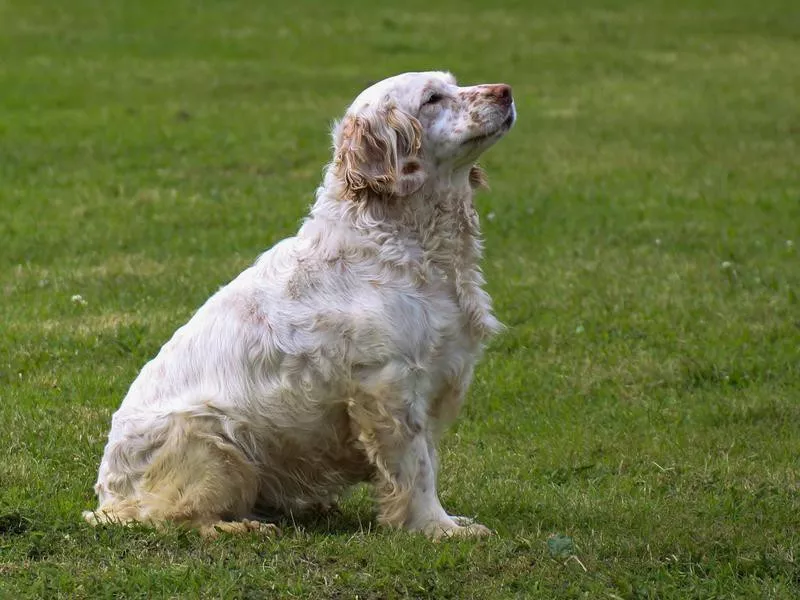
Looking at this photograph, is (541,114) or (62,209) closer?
(62,209)

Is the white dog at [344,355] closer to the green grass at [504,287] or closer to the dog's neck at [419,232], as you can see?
the dog's neck at [419,232]

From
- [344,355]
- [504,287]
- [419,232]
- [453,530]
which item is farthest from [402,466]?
[504,287]

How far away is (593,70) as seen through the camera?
22.2 m

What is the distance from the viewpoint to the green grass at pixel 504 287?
544 cm

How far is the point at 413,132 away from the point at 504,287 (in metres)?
4.62

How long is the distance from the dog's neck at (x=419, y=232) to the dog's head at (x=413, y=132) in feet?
0.20

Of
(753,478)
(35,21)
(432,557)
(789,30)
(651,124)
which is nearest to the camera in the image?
(432,557)

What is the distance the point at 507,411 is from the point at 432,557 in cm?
270

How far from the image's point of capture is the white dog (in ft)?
18.9

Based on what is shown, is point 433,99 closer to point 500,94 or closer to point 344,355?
point 500,94

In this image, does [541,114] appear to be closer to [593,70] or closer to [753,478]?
[593,70]

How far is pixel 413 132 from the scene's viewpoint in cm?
600

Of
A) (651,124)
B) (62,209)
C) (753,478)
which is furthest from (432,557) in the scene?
(651,124)

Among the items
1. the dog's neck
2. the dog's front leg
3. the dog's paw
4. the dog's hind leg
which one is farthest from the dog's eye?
the dog's paw
